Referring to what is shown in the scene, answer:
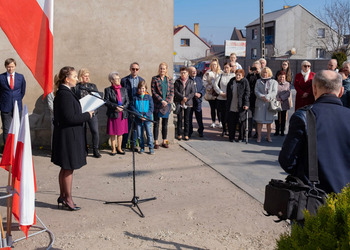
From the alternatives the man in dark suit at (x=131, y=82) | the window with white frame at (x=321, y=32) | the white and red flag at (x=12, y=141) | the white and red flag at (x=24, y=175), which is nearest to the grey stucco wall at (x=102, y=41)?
the man in dark suit at (x=131, y=82)

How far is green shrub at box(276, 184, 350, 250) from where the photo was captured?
87.1 inches

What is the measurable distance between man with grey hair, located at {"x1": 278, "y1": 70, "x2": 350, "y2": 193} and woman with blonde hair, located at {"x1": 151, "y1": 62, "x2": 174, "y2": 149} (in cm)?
675

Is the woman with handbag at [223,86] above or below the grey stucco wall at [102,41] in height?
below

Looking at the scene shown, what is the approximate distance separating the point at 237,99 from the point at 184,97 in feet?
4.41

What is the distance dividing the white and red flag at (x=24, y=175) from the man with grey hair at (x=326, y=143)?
2.51 metres

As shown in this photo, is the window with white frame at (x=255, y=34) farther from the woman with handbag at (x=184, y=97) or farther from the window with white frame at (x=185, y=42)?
the woman with handbag at (x=184, y=97)

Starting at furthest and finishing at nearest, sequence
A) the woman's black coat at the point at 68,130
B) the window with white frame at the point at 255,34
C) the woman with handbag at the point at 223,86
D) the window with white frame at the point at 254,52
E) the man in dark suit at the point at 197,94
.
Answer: the window with white frame at the point at 254,52
the window with white frame at the point at 255,34
the woman with handbag at the point at 223,86
the man in dark suit at the point at 197,94
the woman's black coat at the point at 68,130

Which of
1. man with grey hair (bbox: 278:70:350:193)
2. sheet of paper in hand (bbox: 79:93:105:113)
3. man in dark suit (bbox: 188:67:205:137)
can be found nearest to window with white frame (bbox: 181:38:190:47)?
man in dark suit (bbox: 188:67:205:137)

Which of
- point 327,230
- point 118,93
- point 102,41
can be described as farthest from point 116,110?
point 327,230

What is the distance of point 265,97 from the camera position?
35.8 ft

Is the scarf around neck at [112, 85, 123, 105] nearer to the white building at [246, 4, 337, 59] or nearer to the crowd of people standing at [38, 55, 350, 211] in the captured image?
the crowd of people standing at [38, 55, 350, 211]

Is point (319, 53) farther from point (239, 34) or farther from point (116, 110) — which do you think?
point (116, 110)

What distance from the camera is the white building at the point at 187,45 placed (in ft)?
283

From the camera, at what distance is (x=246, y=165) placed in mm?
8789
